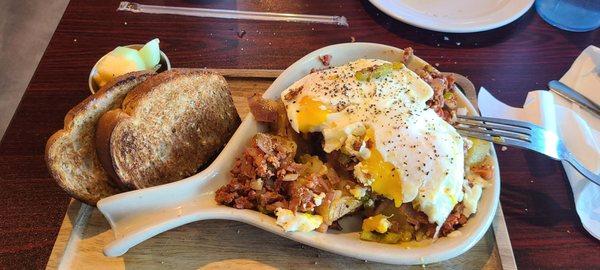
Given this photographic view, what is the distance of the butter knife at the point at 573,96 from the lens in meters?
1.96

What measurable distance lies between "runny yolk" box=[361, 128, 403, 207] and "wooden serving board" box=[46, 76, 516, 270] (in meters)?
0.25

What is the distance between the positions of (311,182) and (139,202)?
0.48 meters

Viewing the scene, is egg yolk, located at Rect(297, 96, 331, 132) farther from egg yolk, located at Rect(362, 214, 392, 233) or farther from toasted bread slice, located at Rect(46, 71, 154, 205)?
toasted bread slice, located at Rect(46, 71, 154, 205)

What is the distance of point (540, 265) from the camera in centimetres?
160

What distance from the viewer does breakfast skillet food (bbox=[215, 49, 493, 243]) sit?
1.40m

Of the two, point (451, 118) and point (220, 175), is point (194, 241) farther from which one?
point (451, 118)

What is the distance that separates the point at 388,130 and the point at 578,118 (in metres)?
0.87

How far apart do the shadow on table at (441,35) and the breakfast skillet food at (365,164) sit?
71cm

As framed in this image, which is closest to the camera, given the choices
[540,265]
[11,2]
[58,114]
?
[540,265]

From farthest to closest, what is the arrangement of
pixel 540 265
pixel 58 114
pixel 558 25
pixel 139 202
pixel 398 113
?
pixel 558 25 < pixel 58 114 < pixel 540 265 < pixel 398 113 < pixel 139 202

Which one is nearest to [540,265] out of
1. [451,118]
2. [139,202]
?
[451,118]

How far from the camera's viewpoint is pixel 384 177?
1404 mm

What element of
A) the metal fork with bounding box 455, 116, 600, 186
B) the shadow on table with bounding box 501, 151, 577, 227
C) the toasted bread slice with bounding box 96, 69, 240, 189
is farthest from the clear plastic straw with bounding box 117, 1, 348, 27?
the shadow on table with bounding box 501, 151, 577, 227

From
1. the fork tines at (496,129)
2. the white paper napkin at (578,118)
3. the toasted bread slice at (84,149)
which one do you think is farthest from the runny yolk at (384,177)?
the toasted bread slice at (84,149)
